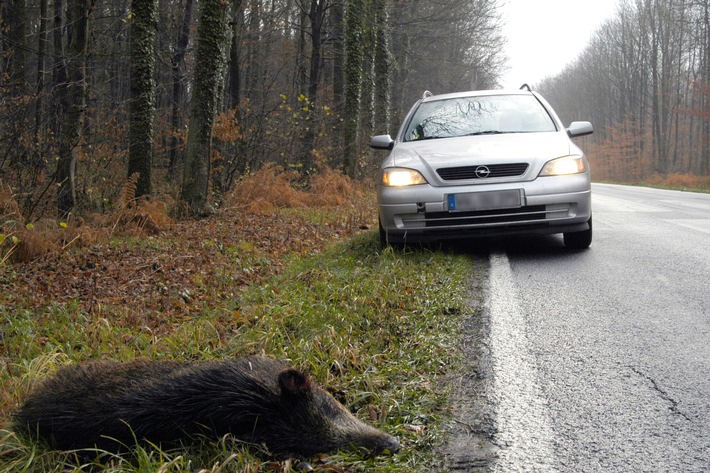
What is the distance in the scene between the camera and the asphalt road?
271cm

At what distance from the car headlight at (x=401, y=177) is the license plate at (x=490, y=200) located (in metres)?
0.50

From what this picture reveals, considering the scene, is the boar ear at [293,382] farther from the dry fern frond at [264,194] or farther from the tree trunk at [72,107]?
the dry fern frond at [264,194]

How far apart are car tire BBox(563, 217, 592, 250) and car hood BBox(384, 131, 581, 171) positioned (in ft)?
3.20

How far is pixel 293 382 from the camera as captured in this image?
8.91 feet

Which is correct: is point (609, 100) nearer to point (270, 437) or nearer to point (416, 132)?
point (416, 132)

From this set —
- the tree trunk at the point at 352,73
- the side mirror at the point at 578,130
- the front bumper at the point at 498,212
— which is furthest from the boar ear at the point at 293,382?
the tree trunk at the point at 352,73

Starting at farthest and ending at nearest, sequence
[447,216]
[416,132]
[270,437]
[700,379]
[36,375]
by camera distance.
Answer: [416,132] < [447,216] < [36,375] < [700,379] < [270,437]

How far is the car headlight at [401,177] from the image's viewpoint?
723cm

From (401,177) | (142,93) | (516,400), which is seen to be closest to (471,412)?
(516,400)

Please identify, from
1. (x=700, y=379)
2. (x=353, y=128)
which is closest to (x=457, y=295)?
(x=700, y=379)

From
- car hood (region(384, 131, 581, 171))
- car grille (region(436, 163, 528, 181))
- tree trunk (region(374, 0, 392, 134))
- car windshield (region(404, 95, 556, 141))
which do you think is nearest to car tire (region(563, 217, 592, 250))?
car hood (region(384, 131, 581, 171))

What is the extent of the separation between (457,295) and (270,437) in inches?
119

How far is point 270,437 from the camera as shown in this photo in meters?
2.77

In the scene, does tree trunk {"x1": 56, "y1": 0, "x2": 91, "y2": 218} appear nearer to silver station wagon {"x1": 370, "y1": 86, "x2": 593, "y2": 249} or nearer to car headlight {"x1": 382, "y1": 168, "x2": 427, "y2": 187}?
car headlight {"x1": 382, "y1": 168, "x2": 427, "y2": 187}
